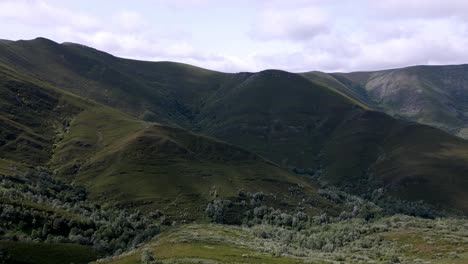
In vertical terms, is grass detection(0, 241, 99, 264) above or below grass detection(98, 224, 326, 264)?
below

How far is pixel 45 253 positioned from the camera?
93.1m

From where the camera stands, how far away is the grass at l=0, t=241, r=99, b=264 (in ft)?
287

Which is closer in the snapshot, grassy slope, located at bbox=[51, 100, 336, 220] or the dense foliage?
the dense foliage

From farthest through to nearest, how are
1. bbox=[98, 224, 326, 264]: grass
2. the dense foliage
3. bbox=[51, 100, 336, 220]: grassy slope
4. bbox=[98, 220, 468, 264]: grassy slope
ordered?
bbox=[51, 100, 336, 220]: grassy slope, the dense foliage, bbox=[98, 220, 468, 264]: grassy slope, bbox=[98, 224, 326, 264]: grass

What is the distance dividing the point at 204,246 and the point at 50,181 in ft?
319

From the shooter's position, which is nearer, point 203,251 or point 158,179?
point 203,251

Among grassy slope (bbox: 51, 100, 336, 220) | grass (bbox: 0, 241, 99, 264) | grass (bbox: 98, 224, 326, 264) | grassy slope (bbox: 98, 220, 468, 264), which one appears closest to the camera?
grass (bbox: 98, 224, 326, 264)

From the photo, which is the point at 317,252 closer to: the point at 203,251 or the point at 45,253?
the point at 203,251

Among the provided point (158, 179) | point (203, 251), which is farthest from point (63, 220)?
point (158, 179)

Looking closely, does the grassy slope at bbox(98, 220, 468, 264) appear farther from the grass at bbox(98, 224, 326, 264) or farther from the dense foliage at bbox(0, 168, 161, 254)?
the dense foliage at bbox(0, 168, 161, 254)

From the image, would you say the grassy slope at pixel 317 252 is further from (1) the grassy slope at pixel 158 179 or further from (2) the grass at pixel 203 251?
(1) the grassy slope at pixel 158 179

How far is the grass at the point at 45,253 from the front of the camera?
287 feet

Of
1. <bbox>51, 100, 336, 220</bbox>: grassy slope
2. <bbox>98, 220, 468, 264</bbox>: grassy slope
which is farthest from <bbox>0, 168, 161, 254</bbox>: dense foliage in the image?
<bbox>98, 220, 468, 264</bbox>: grassy slope

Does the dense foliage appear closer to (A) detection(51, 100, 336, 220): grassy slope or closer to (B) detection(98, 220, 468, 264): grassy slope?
(A) detection(51, 100, 336, 220): grassy slope
